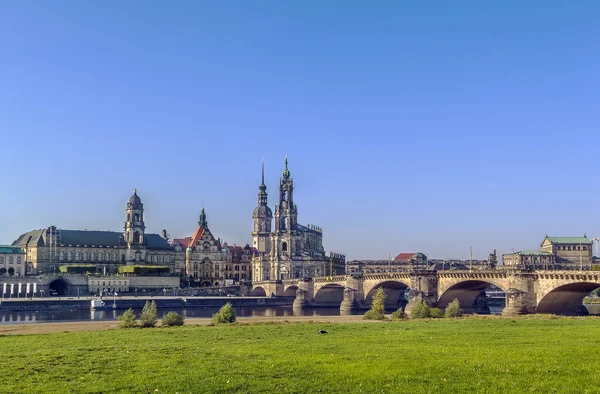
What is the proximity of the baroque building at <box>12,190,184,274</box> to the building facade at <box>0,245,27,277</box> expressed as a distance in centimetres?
508

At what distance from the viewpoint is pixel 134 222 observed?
7475 inches

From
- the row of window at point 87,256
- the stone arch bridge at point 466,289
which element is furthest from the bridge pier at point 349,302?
the row of window at point 87,256

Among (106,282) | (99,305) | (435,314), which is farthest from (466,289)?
(106,282)

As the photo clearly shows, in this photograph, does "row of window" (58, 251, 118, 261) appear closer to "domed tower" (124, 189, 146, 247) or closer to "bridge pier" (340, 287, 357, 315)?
"domed tower" (124, 189, 146, 247)

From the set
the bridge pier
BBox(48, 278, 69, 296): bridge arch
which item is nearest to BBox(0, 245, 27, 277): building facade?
BBox(48, 278, 69, 296): bridge arch

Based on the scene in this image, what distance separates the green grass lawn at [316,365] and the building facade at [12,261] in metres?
144

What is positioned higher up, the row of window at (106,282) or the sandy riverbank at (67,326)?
the row of window at (106,282)

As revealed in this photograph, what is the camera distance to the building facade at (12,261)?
6597 inches

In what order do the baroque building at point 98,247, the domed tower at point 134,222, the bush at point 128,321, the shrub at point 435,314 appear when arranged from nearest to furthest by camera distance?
1. the bush at point 128,321
2. the shrub at point 435,314
3. the baroque building at point 98,247
4. the domed tower at point 134,222

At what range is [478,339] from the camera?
1368 inches

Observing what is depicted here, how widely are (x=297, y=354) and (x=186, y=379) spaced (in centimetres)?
724

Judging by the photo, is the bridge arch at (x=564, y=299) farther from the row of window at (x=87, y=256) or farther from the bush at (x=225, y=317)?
the row of window at (x=87, y=256)

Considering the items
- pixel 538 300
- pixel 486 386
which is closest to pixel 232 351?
pixel 486 386

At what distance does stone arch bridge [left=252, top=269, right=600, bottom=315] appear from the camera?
7975 centimetres
